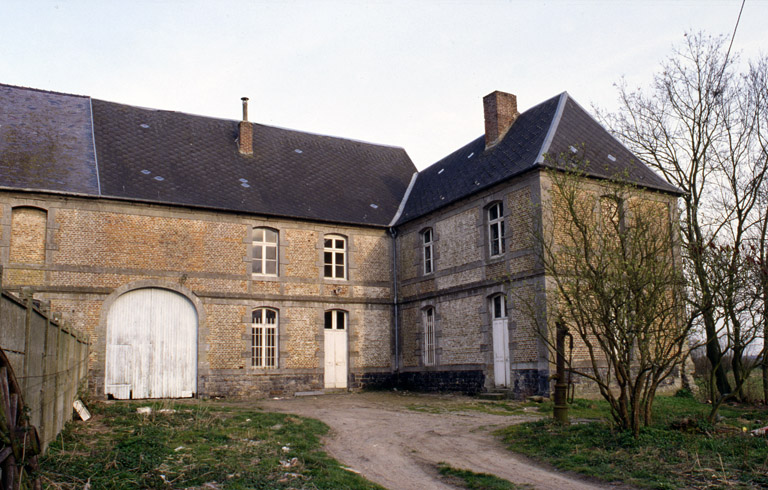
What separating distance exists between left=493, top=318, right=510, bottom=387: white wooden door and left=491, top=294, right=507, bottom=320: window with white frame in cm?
13

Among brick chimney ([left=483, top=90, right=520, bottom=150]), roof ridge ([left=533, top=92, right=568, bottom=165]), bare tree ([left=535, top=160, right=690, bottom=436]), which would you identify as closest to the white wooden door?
roof ridge ([left=533, top=92, right=568, bottom=165])

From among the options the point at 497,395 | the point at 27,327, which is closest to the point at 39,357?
the point at 27,327

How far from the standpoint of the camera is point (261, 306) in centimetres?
1898

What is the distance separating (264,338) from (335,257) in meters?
3.33

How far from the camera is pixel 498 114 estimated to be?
64.7ft

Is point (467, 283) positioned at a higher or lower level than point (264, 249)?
lower

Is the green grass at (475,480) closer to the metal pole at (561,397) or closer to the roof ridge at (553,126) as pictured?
the metal pole at (561,397)

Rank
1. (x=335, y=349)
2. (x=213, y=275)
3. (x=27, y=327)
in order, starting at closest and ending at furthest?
(x=27, y=327)
(x=213, y=275)
(x=335, y=349)

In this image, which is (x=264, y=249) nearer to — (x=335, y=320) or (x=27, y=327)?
(x=335, y=320)

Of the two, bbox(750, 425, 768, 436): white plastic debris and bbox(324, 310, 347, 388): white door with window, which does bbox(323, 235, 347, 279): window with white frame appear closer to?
bbox(324, 310, 347, 388): white door with window

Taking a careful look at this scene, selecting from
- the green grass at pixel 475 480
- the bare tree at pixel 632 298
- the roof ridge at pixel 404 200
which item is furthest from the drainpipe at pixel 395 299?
the green grass at pixel 475 480

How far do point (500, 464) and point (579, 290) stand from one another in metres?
2.63

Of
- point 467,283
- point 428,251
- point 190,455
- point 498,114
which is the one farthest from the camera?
point 428,251

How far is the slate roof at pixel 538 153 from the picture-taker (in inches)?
669
